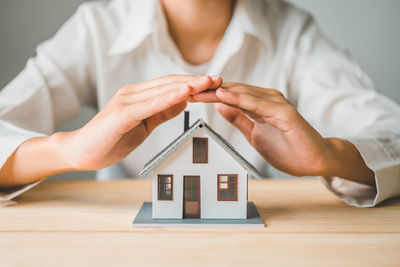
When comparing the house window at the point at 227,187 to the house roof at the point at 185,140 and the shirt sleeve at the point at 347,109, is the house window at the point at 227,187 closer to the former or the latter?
the house roof at the point at 185,140

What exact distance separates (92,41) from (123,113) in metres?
0.70

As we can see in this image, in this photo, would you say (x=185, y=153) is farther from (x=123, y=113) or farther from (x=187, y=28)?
(x=187, y=28)

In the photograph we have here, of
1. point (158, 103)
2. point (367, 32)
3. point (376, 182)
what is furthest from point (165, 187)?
point (367, 32)

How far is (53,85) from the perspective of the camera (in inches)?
46.9

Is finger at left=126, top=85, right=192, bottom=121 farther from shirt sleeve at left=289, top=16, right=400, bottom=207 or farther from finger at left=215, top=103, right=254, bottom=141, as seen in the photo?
shirt sleeve at left=289, top=16, right=400, bottom=207

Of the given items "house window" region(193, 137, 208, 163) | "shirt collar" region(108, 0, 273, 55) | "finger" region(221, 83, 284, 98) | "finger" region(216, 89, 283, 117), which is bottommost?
"house window" region(193, 137, 208, 163)

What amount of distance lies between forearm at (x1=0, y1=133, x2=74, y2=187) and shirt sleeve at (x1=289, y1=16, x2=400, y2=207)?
0.58m

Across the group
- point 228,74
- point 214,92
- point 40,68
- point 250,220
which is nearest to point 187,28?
point 228,74

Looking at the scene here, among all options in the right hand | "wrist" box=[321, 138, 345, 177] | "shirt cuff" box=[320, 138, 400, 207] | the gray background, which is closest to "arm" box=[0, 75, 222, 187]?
the right hand

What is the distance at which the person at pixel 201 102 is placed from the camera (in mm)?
756

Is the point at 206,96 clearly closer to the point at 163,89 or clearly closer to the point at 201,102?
the point at 163,89

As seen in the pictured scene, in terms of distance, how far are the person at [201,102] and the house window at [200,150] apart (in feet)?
0.37

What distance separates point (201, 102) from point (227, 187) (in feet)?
0.80

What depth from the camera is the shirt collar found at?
1.18 metres
